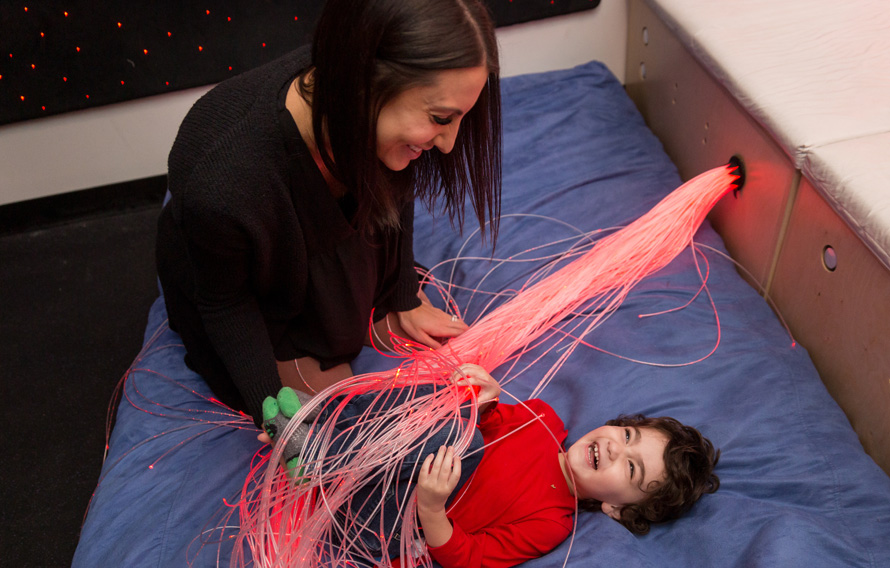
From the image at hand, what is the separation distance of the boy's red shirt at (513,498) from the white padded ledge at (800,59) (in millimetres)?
874

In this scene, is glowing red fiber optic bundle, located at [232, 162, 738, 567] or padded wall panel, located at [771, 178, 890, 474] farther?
padded wall panel, located at [771, 178, 890, 474]

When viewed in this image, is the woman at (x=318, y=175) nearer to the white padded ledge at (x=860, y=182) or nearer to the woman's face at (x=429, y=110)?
the woman's face at (x=429, y=110)

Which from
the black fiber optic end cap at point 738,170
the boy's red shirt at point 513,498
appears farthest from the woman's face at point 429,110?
the black fiber optic end cap at point 738,170

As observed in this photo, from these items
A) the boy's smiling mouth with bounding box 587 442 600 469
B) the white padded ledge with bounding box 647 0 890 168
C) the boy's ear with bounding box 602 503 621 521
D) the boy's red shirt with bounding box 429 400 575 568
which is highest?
the white padded ledge with bounding box 647 0 890 168

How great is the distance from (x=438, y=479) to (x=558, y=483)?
358 mm

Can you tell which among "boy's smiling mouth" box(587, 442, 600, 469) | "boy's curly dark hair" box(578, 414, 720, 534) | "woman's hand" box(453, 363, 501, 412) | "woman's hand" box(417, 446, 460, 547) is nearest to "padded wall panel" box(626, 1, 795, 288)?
"boy's curly dark hair" box(578, 414, 720, 534)

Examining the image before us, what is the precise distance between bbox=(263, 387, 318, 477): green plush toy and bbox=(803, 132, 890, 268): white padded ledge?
1178 millimetres

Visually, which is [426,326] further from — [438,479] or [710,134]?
[710,134]

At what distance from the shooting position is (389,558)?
4.37 ft

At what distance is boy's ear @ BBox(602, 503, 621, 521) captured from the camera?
4.68 feet

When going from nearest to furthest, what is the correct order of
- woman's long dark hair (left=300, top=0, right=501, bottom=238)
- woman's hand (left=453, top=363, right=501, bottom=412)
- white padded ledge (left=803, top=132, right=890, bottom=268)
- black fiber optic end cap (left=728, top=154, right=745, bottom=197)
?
1. woman's long dark hair (left=300, top=0, right=501, bottom=238)
2. white padded ledge (left=803, top=132, right=890, bottom=268)
3. woman's hand (left=453, top=363, right=501, bottom=412)
4. black fiber optic end cap (left=728, top=154, right=745, bottom=197)

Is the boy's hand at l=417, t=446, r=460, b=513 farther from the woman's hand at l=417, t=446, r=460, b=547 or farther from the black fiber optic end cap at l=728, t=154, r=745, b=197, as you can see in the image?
the black fiber optic end cap at l=728, t=154, r=745, b=197

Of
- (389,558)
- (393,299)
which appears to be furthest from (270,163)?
(389,558)

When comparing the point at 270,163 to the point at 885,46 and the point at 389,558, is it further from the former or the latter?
the point at 885,46
